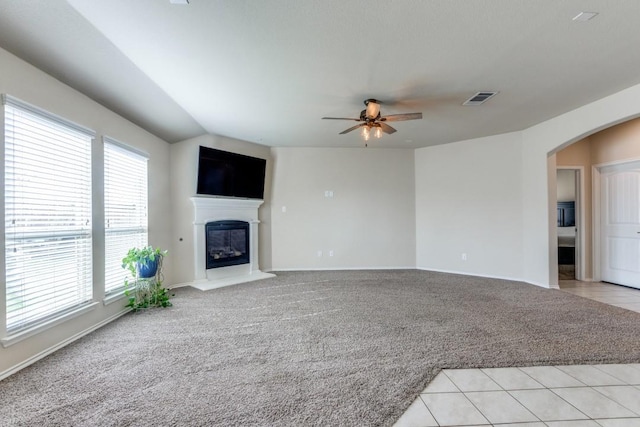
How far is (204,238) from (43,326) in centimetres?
276

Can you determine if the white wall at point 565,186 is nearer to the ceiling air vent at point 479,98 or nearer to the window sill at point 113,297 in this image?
the ceiling air vent at point 479,98

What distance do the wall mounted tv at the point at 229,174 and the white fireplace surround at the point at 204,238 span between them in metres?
0.16

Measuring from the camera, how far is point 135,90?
3.25 metres

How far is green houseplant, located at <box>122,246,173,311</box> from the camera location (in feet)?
12.1

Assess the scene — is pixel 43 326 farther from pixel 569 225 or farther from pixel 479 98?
pixel 569 225

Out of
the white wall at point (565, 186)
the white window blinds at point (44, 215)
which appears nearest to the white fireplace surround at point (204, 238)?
the white window blinds at point (44, 215)

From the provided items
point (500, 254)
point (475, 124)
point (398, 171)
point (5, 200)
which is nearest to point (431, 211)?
point (398, 171)

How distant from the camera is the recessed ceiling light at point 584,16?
2146 mm

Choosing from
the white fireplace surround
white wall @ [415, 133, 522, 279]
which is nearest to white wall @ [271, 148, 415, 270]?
white wall @ [415, 133, 522, 279]

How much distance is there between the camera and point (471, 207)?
579 cm

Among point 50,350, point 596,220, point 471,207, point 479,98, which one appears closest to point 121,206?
point 50,350

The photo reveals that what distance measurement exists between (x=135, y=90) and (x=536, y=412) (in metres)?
4.43

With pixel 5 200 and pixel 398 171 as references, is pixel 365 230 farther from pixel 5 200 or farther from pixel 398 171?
pixel 5 200

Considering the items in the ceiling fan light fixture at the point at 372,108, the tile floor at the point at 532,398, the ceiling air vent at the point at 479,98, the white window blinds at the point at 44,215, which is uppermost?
the ceiling air vent at the point at 479,98
